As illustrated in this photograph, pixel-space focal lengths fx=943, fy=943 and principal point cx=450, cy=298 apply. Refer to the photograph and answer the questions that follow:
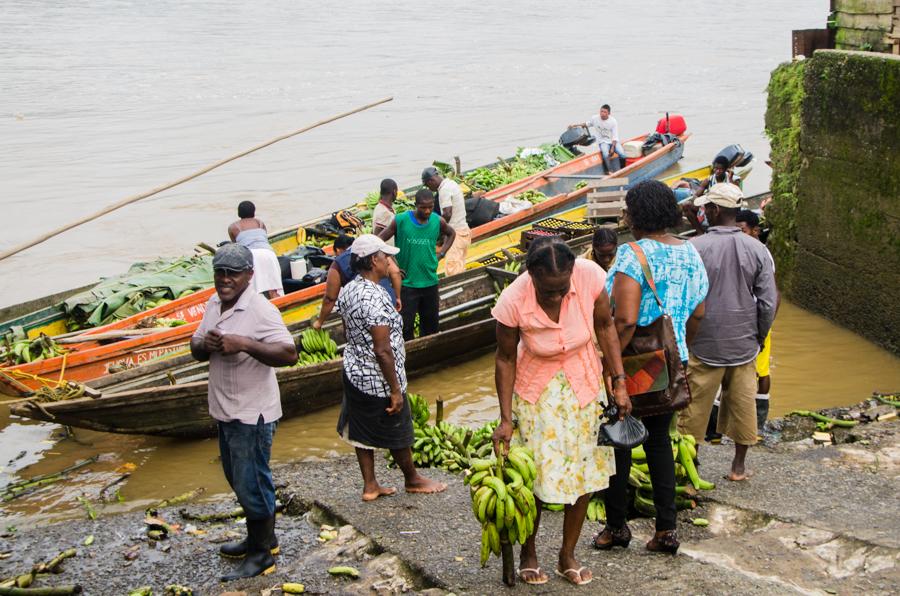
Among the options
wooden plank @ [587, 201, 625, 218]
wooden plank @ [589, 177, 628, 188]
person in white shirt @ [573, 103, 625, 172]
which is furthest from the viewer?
person in white shirt @ [573, 103, 625, 172]

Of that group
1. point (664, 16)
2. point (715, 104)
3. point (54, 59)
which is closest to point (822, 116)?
point (715, 104)

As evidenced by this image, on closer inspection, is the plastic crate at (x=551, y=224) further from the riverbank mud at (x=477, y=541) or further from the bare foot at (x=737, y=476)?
the bare foot at (x=737, y=476)

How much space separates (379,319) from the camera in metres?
5.09

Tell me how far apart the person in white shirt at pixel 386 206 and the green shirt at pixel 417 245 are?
60 centimetres

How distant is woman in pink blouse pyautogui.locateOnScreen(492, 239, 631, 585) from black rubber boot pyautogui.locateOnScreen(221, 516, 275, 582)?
148cm

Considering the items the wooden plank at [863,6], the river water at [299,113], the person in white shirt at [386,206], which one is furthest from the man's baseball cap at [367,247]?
the wooden plank at [863,6]

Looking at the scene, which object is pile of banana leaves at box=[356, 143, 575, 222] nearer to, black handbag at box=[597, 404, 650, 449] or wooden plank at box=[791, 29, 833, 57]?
wooden plank at box=[791, 29, 833, 57]

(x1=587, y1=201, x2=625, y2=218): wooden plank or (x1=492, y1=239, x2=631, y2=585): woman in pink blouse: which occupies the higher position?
(x1=492, y1=239, x2=631, y2=585): woman in pink blouse

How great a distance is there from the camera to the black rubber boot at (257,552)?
4.86 meters

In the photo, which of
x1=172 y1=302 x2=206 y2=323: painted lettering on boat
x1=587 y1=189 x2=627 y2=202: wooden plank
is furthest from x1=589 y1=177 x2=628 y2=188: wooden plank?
x1=172 y1=302 x2=206 y2=323: painted lettering on boat

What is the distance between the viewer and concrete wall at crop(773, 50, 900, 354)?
9.23 metres

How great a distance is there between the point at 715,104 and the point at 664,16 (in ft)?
86.3

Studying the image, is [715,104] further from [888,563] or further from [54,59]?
[888,563]

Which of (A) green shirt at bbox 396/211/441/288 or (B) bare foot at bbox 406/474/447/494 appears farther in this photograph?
(A) green shirt at bbox 396/211/441/288
